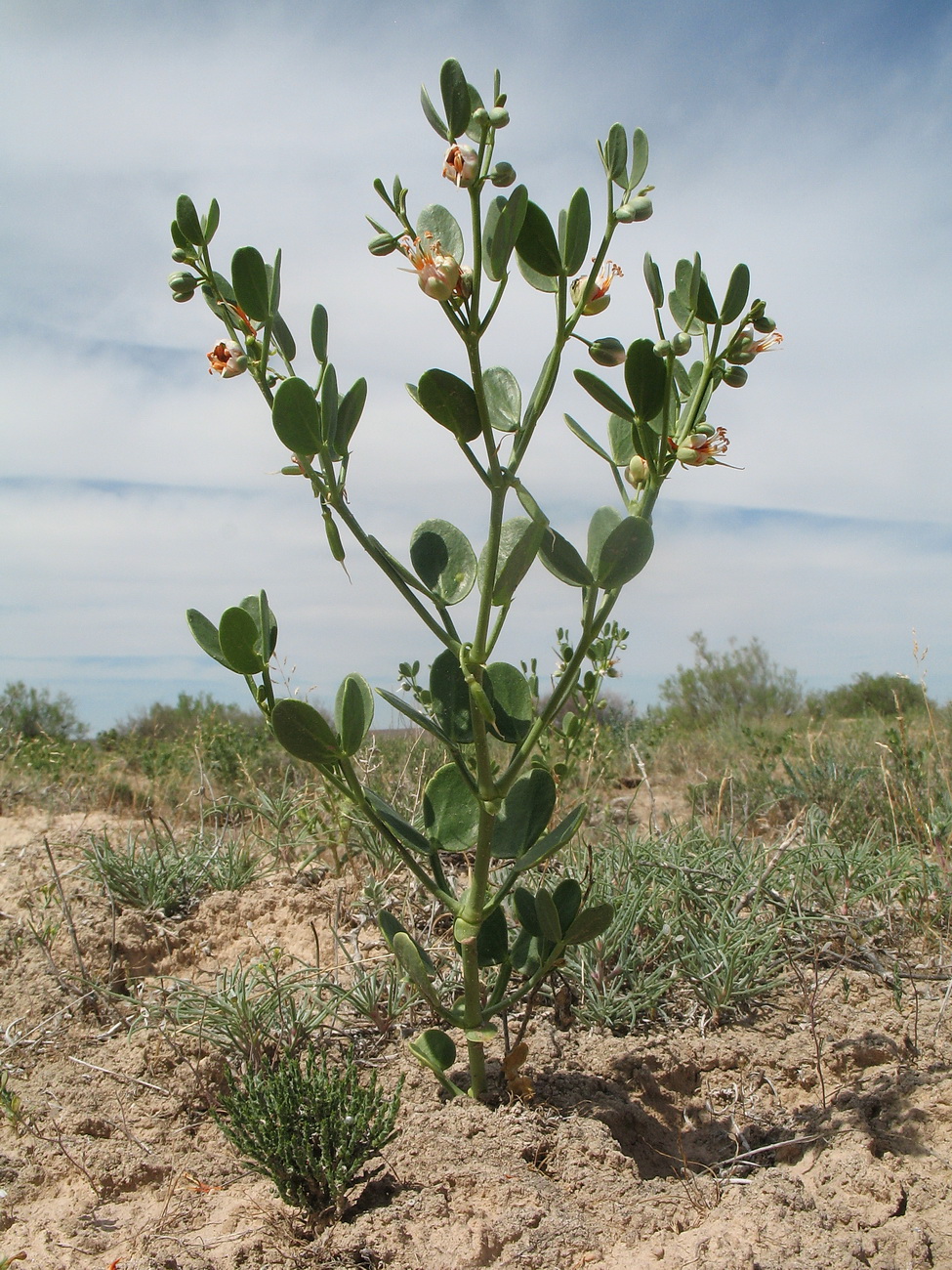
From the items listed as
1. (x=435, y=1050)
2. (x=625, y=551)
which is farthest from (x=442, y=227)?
(x=435, y=1050)

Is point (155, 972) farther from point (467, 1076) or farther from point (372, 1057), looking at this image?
point (467, 1076)

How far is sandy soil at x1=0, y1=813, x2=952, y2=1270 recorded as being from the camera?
159 cm

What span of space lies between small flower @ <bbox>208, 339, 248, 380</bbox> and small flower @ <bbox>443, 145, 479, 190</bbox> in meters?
0.49

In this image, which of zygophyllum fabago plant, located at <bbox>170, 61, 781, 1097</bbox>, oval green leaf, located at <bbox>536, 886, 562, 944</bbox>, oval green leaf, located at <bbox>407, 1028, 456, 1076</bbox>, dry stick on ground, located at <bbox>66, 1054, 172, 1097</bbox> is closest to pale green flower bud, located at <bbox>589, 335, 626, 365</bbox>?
zygophyllum fabago plant, located at <bbox>170, 61, 781, 1097</bbox>

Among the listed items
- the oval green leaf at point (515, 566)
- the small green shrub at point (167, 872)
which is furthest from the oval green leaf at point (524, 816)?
the small green shrub at point (167, 872)

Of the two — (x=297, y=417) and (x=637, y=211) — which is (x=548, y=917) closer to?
(x=297, y=417)

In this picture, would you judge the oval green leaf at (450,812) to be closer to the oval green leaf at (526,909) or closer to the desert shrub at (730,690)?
the oval green leaf at (526,909)

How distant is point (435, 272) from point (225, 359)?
47 centimetres

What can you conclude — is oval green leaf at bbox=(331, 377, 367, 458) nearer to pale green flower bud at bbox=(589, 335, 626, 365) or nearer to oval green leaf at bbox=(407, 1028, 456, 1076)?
pale green flower bud at bbox=(589, 335, 626, 365)

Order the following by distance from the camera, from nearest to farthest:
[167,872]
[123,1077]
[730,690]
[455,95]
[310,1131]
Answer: [455,95]
[310,1131]
[123,1077]
[167,872]
[730,690]

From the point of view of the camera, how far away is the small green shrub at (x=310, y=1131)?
1.71m

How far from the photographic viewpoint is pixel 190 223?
1624mm

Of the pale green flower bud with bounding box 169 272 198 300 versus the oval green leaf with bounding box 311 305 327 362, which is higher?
the pale green flower bud with bounding box 169 272 198 300

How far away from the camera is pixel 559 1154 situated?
5.89ft
